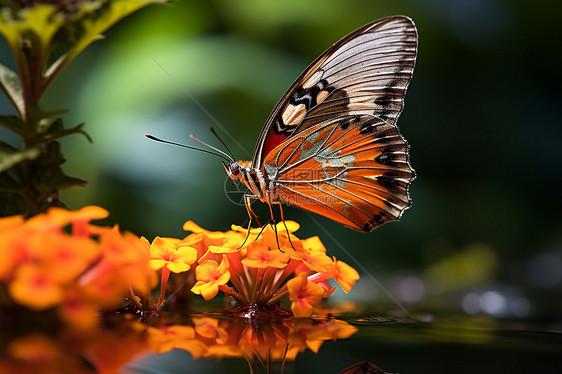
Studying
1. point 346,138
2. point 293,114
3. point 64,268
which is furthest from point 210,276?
point 346,138

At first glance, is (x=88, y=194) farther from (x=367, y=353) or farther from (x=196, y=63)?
(x=367, y=353)

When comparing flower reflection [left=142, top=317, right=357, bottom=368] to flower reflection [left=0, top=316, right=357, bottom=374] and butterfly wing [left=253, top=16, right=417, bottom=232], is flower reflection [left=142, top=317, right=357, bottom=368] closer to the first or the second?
flower reflection [left=0, top=316, right=357, bottom=374]

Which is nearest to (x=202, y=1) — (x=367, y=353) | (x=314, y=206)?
(x=314, y=206)

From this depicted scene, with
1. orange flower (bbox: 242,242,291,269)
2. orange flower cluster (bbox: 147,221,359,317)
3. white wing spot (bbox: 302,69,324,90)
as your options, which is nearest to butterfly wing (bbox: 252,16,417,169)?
white wing spot (bbox: 302,69,324,90)

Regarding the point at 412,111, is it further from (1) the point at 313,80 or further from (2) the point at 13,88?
(2) the point at 13,88

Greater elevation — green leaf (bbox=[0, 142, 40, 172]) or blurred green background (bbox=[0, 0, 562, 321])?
blurred green background (bbox=[0, 0, 562, 321])

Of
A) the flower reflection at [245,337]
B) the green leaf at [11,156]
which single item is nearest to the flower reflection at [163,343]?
Result: the flower reflection at [245,337]

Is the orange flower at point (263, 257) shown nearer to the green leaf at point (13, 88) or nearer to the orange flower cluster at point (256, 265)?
the orange flower cluster at point (256, 265)
